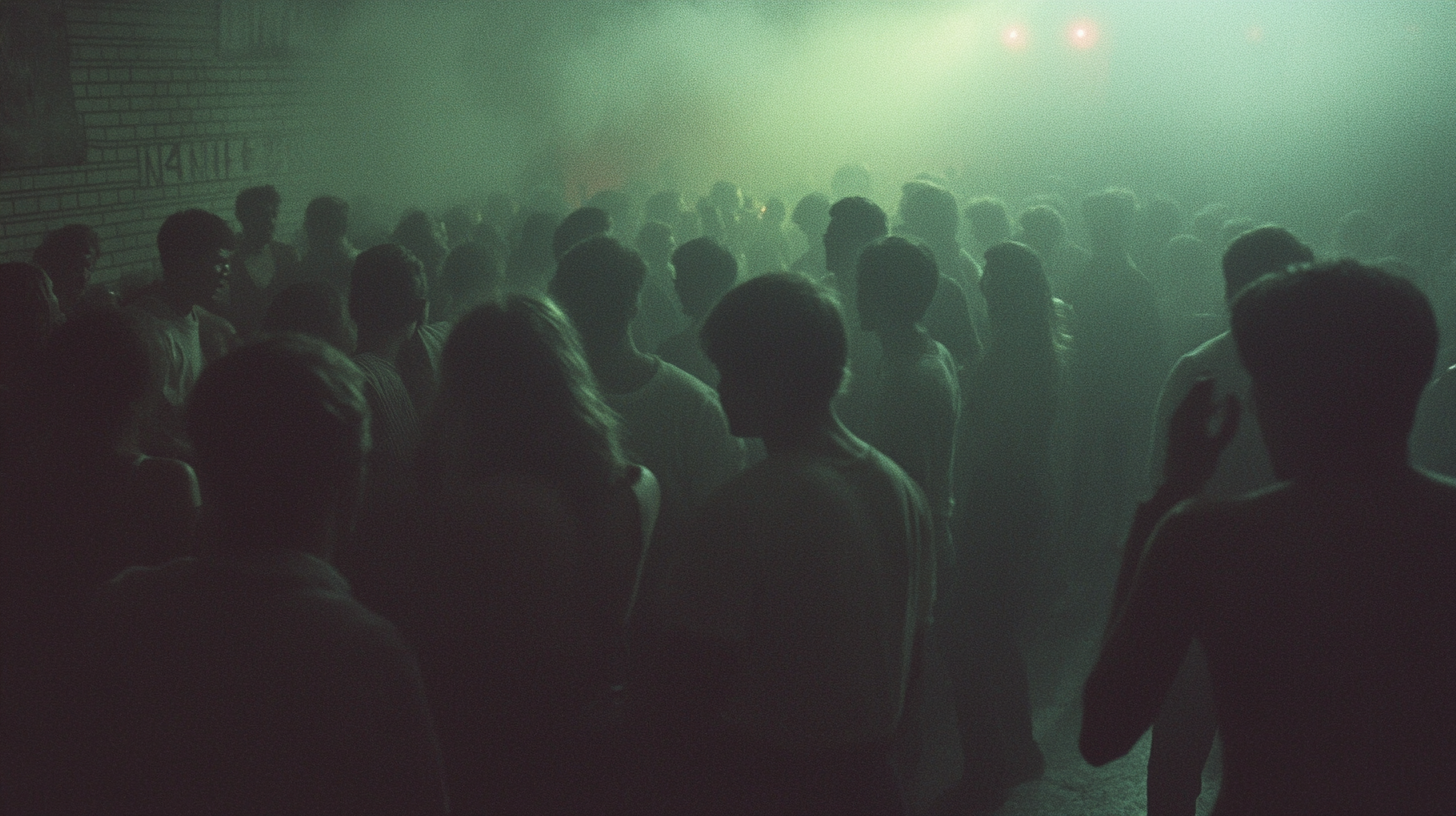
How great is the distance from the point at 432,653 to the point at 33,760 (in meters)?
0.83

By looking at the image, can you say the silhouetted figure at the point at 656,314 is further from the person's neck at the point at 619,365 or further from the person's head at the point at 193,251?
the person's neck at the point at 619,365

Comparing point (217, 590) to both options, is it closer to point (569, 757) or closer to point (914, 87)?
point (569, 757)

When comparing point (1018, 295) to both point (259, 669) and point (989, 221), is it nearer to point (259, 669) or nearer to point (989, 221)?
point (989, 221)

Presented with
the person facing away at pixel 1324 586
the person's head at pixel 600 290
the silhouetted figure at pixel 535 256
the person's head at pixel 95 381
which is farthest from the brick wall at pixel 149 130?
the person facing away at pixel 1324 586

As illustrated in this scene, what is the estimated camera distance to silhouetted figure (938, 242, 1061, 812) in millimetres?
4707

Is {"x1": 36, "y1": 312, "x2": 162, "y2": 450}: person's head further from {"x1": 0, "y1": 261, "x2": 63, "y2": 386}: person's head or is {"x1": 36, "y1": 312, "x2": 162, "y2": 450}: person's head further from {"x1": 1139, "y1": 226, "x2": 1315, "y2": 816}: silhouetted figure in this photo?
{"x1": 1139, "y1": 226, "x2": 1315, "y2": 816}: silhouetted figure

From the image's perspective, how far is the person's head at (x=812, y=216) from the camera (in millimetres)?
8422

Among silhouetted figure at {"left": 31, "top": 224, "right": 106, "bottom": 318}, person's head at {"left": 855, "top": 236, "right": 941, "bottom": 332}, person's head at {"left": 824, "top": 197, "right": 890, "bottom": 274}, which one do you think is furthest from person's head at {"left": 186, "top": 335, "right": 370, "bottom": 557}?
silhouetted figure at {"left": 31, "top": 224, "right": 106, "bottom": 318}

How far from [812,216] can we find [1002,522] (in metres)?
4.07

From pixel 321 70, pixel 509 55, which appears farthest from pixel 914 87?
pixel 321 70

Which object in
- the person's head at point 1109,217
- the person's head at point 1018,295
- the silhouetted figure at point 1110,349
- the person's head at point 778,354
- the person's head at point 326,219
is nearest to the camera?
the person's head at point 778,354

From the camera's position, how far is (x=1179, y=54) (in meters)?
20.1

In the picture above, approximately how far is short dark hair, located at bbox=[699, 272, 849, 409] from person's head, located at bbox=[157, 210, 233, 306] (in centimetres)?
316

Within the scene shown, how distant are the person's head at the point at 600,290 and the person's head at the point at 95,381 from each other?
1268 millimetres
